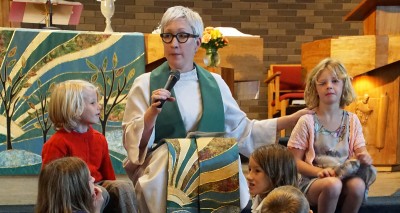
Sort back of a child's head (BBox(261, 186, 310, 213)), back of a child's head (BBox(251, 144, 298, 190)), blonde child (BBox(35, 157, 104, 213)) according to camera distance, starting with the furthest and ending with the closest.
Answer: back of a child's head (BBox(251, 144, 298, 190))
blonde child (BBox(35, 157, 104, 213))
back of a child's head (BBox(261, 186, 310, 213))

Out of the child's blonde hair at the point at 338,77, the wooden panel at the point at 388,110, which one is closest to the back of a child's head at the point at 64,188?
the child's blonde hair at the point at 338,77

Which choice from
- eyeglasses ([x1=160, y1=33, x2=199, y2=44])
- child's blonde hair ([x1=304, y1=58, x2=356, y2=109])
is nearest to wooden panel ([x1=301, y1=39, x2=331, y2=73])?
child's blonde hair ([x1=304, y1=58, x2=356, y2=109])

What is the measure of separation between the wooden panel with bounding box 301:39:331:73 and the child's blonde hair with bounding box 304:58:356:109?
1353mm

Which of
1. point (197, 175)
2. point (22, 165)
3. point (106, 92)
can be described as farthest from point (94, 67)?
point (197, 175)

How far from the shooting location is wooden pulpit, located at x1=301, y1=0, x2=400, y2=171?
405cm

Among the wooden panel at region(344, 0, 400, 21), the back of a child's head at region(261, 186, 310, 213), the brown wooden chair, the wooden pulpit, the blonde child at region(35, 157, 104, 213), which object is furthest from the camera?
the brown wooden chair

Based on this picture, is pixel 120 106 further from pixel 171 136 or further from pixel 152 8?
pixel 152 8

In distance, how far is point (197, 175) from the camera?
7.86ft

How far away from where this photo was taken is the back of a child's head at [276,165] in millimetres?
2289

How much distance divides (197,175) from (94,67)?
163 centimetres

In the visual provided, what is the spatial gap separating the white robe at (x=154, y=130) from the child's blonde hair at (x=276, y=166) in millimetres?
186

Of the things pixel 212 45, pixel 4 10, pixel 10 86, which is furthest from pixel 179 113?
pixel 4 10

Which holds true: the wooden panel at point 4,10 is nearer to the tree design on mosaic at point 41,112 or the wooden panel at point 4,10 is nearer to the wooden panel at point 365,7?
the tree design on mosaic at point 41,112

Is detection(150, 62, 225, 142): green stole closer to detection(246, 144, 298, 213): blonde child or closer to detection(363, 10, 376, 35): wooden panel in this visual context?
detection(246, 144, 298, 213): blonde child
